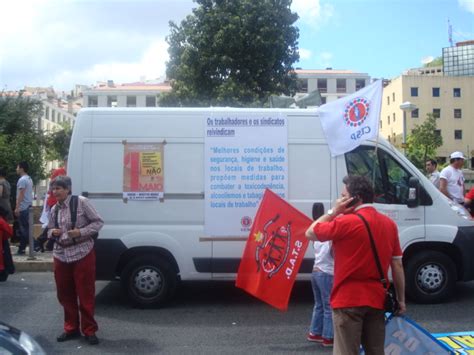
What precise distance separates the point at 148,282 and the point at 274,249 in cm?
177

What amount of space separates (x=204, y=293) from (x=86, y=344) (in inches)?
99.9

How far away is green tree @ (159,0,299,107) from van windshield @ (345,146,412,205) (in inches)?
536

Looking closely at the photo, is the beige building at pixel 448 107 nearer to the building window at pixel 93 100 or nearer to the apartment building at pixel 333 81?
the apartment building at pixel 333 81

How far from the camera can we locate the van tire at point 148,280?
6.70m

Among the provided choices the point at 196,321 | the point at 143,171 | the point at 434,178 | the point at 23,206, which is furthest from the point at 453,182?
the point at 23,206

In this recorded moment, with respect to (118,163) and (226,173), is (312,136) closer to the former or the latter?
(226,173)

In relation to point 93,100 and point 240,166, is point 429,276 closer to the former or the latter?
point 240,166

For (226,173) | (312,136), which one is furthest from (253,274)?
(312,136)

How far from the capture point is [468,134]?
245 ft

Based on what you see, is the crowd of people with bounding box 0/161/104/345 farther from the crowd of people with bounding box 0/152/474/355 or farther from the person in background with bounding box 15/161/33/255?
the person in background with bounding box 15/161/33/255

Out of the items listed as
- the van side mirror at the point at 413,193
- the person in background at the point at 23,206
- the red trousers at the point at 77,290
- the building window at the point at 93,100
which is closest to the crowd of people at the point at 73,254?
the red trousers at the point at 77,290

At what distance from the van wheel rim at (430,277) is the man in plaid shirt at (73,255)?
4198 millimetres

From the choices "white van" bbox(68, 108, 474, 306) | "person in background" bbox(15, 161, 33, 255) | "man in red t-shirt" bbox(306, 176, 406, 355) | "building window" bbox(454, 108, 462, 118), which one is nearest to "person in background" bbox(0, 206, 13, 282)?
"white van" bbox(68, 108, 474, 306)

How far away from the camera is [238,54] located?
21.0 m
